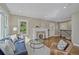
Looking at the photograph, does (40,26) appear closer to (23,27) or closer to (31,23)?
(31,23)

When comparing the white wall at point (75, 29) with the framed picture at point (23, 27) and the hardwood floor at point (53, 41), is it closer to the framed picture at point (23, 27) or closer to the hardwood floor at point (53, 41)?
the hardwood floor at point (53, 41)

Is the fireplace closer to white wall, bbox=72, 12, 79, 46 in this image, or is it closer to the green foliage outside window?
the green foliage outside window

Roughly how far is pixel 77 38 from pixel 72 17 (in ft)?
1.12

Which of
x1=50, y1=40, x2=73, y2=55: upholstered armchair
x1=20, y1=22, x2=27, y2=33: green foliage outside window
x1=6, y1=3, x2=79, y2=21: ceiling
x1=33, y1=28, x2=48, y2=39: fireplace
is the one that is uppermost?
x1=6, y1=3, x2=79, y2=21: ceiling

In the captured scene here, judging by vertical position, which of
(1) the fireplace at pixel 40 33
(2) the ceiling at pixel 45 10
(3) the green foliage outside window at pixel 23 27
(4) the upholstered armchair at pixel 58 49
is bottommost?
(4) the upholstered armchair at pixel 58 49

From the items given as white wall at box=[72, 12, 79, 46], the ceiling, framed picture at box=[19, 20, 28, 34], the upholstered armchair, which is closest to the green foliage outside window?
framed picture at box=[19, 20, 28, 34]

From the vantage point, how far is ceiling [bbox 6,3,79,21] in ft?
7.09

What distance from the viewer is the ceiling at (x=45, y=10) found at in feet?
7.09

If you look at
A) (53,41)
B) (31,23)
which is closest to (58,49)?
(53,41)

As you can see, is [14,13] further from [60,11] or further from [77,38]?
[77,38]

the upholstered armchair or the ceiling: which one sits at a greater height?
the ceiling

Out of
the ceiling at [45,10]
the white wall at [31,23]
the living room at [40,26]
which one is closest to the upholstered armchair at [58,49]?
the living room at [40,26]

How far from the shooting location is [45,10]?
7.32ft

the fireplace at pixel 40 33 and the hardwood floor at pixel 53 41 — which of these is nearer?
the hardwood floor at pixel 53 41
